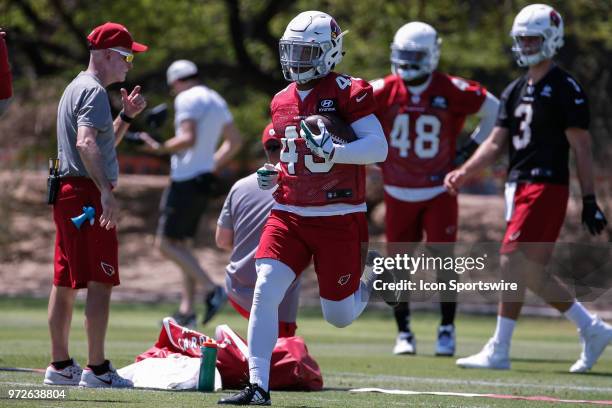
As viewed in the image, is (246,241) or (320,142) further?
(246,241)

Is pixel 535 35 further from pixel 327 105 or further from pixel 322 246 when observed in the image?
pixel 322 246

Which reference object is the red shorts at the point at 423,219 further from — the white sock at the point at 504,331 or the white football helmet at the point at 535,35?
the white football helmet at the point at 535,35

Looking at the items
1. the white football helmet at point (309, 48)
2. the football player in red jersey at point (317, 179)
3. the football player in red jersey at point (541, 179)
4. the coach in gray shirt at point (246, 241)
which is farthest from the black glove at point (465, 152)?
the white football helmet at point (309, 48)

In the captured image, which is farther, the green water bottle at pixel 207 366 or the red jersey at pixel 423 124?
the red jersey at pixel 423 124

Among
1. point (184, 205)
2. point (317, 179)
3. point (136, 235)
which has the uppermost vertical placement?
point (317, 179)

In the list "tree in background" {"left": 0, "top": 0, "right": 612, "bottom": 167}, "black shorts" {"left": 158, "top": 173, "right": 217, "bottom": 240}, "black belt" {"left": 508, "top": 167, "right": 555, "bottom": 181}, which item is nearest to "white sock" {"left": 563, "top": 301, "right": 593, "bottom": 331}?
"black belt" {"left": 508, "top": 167, "right": 555, "bottom": 181}

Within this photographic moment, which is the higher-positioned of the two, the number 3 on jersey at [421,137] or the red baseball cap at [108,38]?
the red baseball cap at [108,38]

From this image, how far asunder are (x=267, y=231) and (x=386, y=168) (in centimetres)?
437

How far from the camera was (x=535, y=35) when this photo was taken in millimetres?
10305

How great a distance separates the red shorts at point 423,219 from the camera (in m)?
11.4

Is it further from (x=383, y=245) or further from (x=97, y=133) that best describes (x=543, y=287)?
(x=97, y=133)

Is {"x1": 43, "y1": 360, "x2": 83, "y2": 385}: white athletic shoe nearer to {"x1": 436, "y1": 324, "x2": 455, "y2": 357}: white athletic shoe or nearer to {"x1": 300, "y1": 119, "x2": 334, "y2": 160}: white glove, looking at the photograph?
{"x1": 300, "y1": 119, "x2": 334, "y2": 160}: white glove

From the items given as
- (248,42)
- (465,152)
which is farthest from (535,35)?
(248,42)

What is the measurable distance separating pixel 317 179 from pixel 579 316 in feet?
12.4
